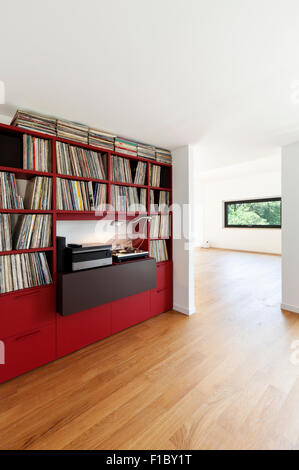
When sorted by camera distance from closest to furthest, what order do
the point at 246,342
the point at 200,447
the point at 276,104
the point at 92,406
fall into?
1. the point at 200,447
2. the point at 92,406
3. the point at 276,104
4. the point at 246,342

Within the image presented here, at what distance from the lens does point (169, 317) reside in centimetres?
300

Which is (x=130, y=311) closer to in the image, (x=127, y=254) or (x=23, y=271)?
(x=127, y=254)

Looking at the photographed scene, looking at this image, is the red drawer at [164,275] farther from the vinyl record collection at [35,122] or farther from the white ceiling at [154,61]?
the vinyl record collection at [35,122]

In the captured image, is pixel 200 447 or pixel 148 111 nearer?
pixel 200 447

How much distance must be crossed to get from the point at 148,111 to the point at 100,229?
1.46 m

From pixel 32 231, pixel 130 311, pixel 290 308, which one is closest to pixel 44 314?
pixel 32 231

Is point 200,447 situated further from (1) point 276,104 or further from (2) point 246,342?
(1) point 276,104

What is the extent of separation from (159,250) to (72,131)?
1831 mm

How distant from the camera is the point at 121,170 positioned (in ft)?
8.64

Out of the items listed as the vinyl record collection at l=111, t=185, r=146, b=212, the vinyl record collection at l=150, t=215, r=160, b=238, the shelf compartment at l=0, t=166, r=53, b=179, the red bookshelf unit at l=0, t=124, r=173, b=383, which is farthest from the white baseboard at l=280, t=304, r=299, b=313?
the shelf compartment at l=0, t=166, r=53, b=179

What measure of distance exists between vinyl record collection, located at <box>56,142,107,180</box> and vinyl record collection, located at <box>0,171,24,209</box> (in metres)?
0.43

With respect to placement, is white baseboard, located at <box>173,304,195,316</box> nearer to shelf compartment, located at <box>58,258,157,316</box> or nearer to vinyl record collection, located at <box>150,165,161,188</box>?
shelf compartment, located at <box>58,258,157,316</box>

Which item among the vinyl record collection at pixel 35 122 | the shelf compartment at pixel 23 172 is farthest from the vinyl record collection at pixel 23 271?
the vinyl record collection at pixel 35 122
